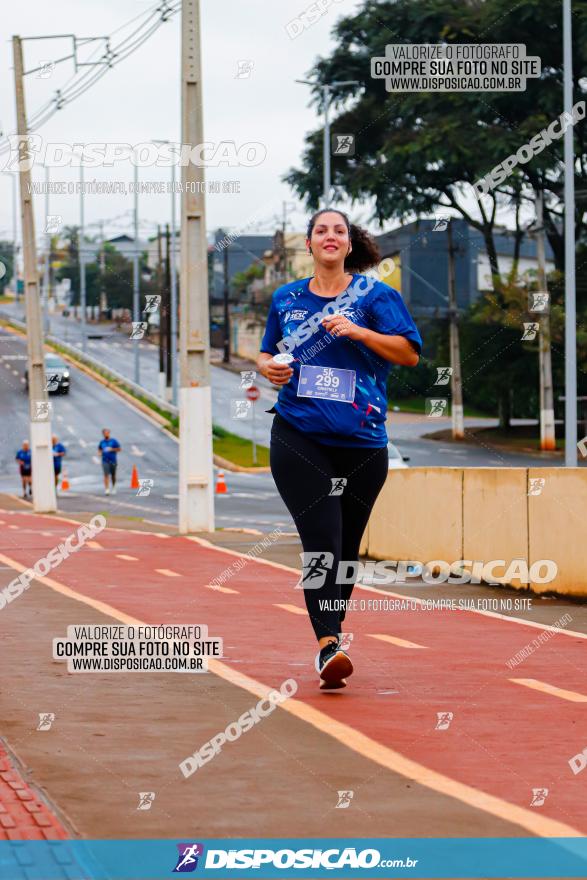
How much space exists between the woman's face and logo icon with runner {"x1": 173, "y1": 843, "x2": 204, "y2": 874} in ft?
11.0

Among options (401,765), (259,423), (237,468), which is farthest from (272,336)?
(259,423)

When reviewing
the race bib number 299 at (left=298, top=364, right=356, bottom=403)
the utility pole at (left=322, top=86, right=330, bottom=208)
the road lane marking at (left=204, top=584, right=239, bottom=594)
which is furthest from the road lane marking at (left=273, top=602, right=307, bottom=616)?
the utility pole at (left=322, top=86, right=330, bottom=208)

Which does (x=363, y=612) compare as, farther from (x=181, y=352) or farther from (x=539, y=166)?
(x=539, y=166)

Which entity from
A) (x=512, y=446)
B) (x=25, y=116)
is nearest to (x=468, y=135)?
(x=512, y=446)

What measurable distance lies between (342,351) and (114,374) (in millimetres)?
81351

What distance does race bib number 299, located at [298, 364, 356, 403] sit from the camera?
23.6 ft

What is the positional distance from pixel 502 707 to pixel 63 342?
97.0 meters

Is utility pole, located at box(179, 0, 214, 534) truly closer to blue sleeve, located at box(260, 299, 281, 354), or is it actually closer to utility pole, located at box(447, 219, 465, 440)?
blue sleeve, located at box(260, 299, 281, 354)

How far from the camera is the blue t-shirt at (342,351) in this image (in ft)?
23.7

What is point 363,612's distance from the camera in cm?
1127

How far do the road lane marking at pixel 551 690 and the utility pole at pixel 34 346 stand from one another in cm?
2705

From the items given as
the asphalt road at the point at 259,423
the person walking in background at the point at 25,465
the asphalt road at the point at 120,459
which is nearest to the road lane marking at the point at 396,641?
the asphalt road at the point at 120,459

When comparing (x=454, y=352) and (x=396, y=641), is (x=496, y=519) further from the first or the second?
(x=454, y=352)

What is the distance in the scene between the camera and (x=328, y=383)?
721cm
